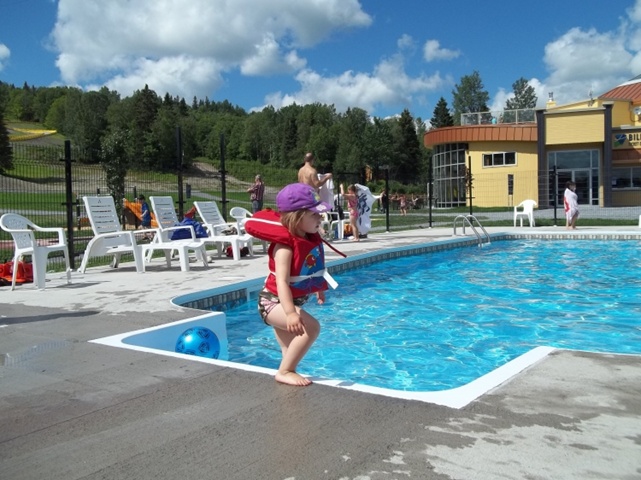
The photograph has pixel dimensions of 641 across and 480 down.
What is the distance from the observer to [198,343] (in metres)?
5.01

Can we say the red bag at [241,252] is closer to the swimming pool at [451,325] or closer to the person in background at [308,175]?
the person in background at [308,175]

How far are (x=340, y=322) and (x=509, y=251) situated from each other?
836cm

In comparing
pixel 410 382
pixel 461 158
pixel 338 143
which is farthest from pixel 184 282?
pixel 338 143

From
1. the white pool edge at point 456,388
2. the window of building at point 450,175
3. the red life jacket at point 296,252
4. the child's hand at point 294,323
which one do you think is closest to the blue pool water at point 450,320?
the white pool edge at point 456,388

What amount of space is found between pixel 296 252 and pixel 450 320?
4522 millimetres

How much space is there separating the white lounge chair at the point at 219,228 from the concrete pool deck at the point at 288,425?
6727 millimetres

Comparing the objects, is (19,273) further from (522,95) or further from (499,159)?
(522,95)

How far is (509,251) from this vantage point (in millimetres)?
14422

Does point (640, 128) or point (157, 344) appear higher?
point (640, 128)

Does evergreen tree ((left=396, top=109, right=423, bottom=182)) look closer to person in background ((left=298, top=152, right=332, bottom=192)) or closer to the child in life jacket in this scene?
person in background ((left=298, top=152, right=332, bottom=192))

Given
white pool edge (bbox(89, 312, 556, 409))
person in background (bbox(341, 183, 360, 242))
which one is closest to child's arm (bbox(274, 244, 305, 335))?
white pool edge (bbox(89, 312, 556, 409))

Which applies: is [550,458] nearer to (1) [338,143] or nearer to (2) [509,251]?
(2) [509,251]

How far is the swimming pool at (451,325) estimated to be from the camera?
538cm

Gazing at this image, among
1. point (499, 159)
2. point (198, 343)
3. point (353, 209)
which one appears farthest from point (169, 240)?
point (499, 159)
